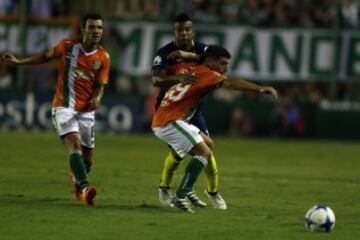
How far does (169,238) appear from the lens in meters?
9.97

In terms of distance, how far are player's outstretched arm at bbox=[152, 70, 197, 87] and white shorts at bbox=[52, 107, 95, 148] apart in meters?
1.32

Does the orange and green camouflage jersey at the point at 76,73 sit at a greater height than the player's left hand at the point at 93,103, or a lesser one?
greater

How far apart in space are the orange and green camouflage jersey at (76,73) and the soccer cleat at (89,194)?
1.33 meters

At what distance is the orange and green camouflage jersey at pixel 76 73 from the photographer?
13.4 metres

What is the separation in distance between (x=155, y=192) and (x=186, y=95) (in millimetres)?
2787

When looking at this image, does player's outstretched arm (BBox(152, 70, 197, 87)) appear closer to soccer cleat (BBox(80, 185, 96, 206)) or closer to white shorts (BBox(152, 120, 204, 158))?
white shorts (BBox(152, 120, 204, 158))

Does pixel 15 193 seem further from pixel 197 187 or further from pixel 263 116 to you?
pixel 263 116

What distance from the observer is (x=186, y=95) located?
1241 centimetres

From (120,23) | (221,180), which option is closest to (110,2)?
(120,23)

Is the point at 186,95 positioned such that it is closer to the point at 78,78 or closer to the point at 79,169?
the point at 79,169

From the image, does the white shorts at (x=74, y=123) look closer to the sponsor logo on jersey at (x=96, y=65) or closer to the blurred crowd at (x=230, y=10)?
the sponsor logo on jersey at (x=96, y=65)

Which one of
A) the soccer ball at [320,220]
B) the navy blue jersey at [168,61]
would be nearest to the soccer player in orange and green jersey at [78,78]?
the navy blue jersey at [168,61]

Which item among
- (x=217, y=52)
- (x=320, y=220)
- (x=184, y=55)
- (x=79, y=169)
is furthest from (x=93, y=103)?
(x=320, y=220)

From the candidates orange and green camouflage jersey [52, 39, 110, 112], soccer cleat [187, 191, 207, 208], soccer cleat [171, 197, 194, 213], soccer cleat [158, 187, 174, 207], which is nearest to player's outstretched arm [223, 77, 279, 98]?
soccer cleat [171, 197, 194, 213]
